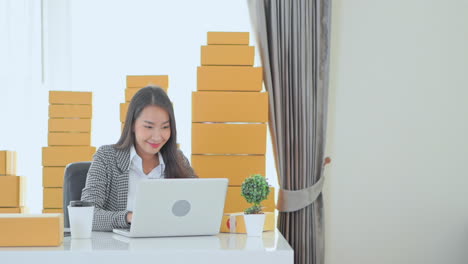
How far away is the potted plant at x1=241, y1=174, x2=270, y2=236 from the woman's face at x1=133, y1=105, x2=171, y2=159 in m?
0.61

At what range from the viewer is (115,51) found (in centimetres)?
352

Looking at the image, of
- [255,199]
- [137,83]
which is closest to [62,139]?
[137,83]

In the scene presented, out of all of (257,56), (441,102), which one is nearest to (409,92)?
(441,102)

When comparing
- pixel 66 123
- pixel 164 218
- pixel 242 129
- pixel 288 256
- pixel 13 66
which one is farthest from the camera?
pixel 13 66

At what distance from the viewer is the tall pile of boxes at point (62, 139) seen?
3.11 meters

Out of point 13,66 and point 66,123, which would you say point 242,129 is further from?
point 13,66

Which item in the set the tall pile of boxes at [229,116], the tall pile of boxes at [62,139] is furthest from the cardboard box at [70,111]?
the tall pile of boxes at [229,116]

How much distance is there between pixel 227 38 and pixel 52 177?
1.08m

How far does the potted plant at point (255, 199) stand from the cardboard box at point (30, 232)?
1.92 feet

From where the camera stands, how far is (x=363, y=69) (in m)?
3.51

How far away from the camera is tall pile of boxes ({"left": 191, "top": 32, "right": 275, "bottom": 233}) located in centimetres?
293

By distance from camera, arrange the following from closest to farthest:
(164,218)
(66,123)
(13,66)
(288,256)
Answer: (288,256) → (164,218) → (66,123) → (13,66)

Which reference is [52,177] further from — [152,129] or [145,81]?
[152,129]

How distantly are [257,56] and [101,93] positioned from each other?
2.85 feet
